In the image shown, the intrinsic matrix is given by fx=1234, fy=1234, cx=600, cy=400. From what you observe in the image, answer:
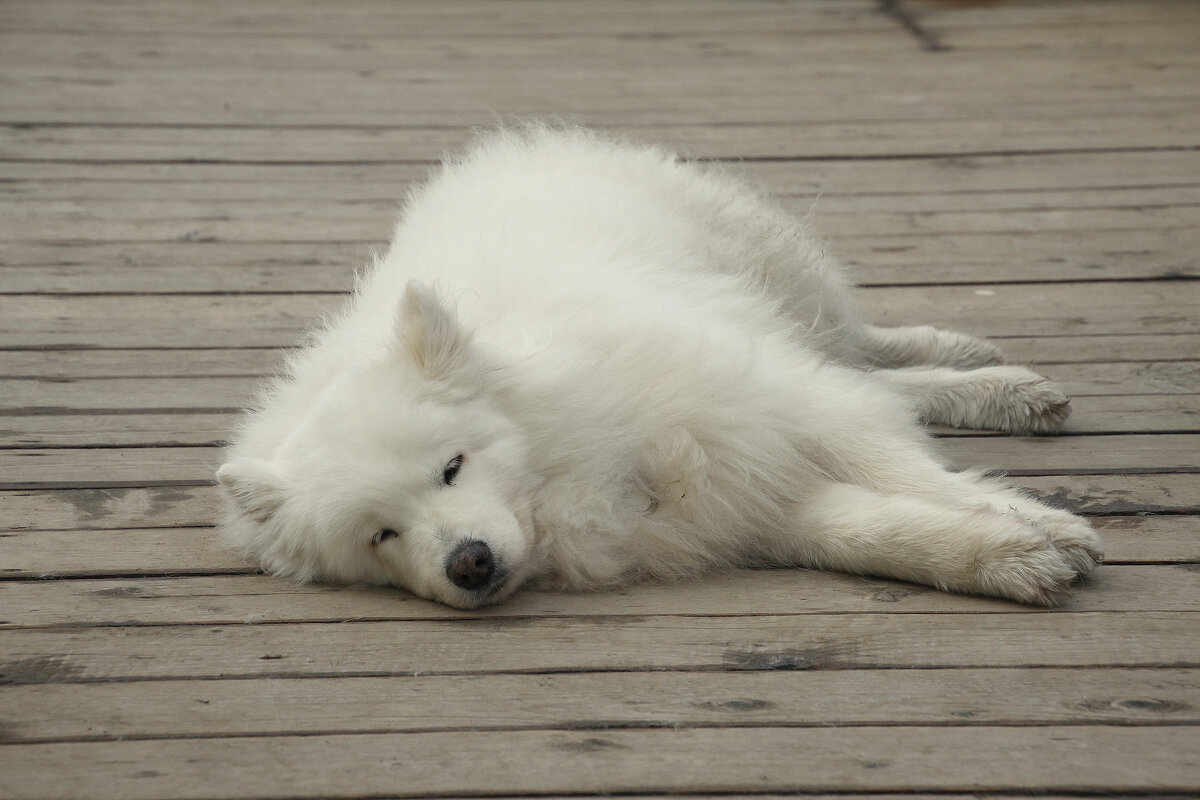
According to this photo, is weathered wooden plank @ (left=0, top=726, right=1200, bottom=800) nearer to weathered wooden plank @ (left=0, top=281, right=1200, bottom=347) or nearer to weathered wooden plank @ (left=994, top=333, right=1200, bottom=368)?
weathered wooden plank @ (left=994, top=333, right=1200, bottom=368)

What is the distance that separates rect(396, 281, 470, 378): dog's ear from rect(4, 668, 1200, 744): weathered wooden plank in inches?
28.7

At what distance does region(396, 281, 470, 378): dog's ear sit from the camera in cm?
281

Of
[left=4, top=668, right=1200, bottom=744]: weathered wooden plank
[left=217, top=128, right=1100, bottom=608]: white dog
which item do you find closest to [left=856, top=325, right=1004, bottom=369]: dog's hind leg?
[left=217, top=128, right=1100, bottom=608]: white dog

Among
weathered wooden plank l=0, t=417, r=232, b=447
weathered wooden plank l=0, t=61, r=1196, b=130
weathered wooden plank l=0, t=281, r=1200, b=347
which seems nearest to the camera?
weathered wooden plank l=0, t=417, r=232, b=447

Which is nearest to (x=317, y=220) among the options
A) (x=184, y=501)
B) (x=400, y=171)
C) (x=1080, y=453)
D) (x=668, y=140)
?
(x=400, y=171)

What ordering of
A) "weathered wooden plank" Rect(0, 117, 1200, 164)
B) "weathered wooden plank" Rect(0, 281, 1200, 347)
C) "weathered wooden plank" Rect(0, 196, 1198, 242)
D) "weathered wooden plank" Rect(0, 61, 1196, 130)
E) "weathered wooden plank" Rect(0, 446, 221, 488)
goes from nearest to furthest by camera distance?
"weathered wooden plank" Rect(0, 446, 221, 488), "weathered wooden plank" Rect(0, 281, 1200, 347), "weathered wooden plank" Rect(0, 196, 1198, 242), "weathered wooden plank" Rect(0, 117, 1200, 164), "weathered wooden plank" Rect(0, 61, 1196, 130)

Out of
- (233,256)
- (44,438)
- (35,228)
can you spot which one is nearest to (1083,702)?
(44,438)

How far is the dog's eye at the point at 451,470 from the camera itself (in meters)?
2.82

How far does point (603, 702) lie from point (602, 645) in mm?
219

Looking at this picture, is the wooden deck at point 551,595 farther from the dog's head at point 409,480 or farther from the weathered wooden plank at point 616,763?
the dog's head at point 409,480

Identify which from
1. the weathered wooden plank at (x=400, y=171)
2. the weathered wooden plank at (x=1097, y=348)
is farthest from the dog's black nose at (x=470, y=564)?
the weathered wooden plank at (x=400, y=171)

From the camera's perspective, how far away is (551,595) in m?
2.94

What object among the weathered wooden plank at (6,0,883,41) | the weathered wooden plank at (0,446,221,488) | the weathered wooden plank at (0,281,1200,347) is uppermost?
the weathered wooden plank at (6,0,883,41)

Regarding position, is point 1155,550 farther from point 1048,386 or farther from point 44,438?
point 44,438
